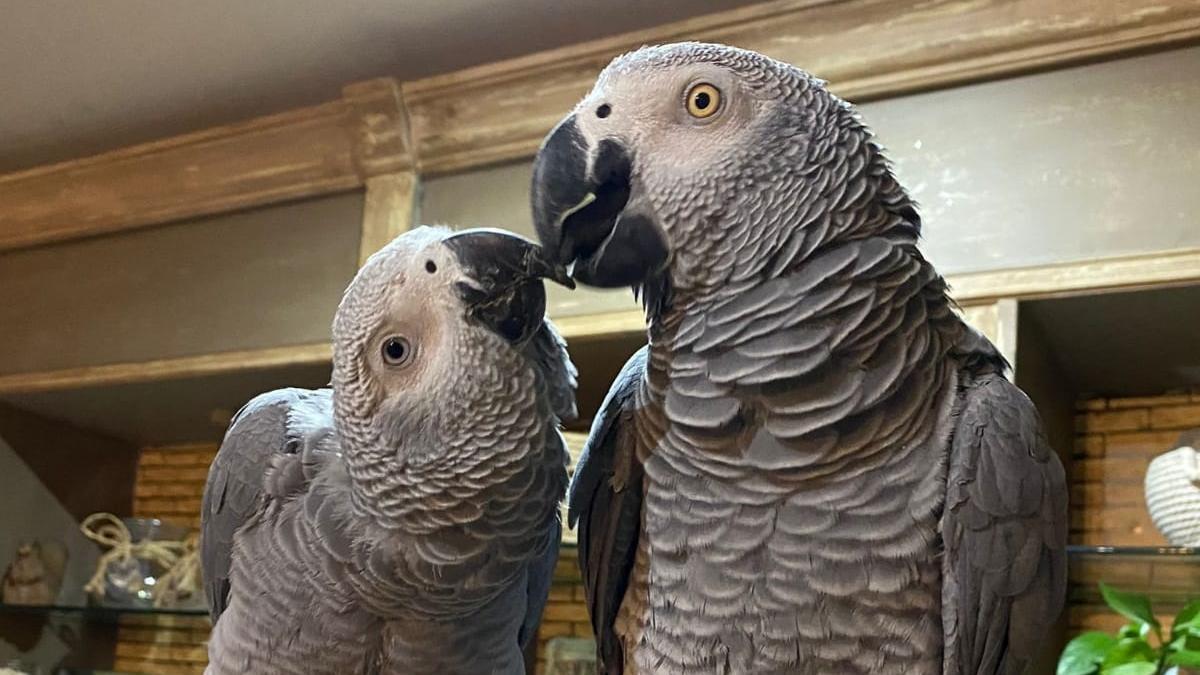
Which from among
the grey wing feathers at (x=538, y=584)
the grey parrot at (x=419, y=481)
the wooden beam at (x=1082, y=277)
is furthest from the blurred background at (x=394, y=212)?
the grey parrot at (x=419, y=481)

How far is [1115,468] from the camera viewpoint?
164 centimetres

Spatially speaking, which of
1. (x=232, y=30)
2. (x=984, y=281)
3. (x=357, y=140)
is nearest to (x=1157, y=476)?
(x=984, y=281)

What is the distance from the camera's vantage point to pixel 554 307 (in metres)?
1.73

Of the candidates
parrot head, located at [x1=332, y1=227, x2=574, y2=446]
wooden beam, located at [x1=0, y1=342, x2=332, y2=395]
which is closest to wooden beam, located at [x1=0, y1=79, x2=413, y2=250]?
wooden beam, located at [x1=0, y1=342, x2=332, y2=395]

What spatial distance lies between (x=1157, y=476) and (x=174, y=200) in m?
1.85

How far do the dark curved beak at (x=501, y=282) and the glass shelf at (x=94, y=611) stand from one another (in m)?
1.62

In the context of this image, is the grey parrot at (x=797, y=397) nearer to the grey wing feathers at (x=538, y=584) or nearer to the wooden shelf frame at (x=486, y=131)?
the grey wing feathers at (x=538, y=584)

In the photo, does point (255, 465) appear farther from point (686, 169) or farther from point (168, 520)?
point (168, 520)

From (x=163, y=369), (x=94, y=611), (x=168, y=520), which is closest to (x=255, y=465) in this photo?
(x=163, y=369)

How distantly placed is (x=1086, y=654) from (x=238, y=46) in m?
1.63

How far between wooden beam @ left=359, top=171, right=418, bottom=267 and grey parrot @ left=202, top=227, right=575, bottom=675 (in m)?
0.97

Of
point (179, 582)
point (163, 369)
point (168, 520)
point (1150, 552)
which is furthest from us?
point (168, 520)

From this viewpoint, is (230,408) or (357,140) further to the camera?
(230,408)

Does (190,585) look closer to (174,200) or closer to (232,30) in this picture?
(174,200)
